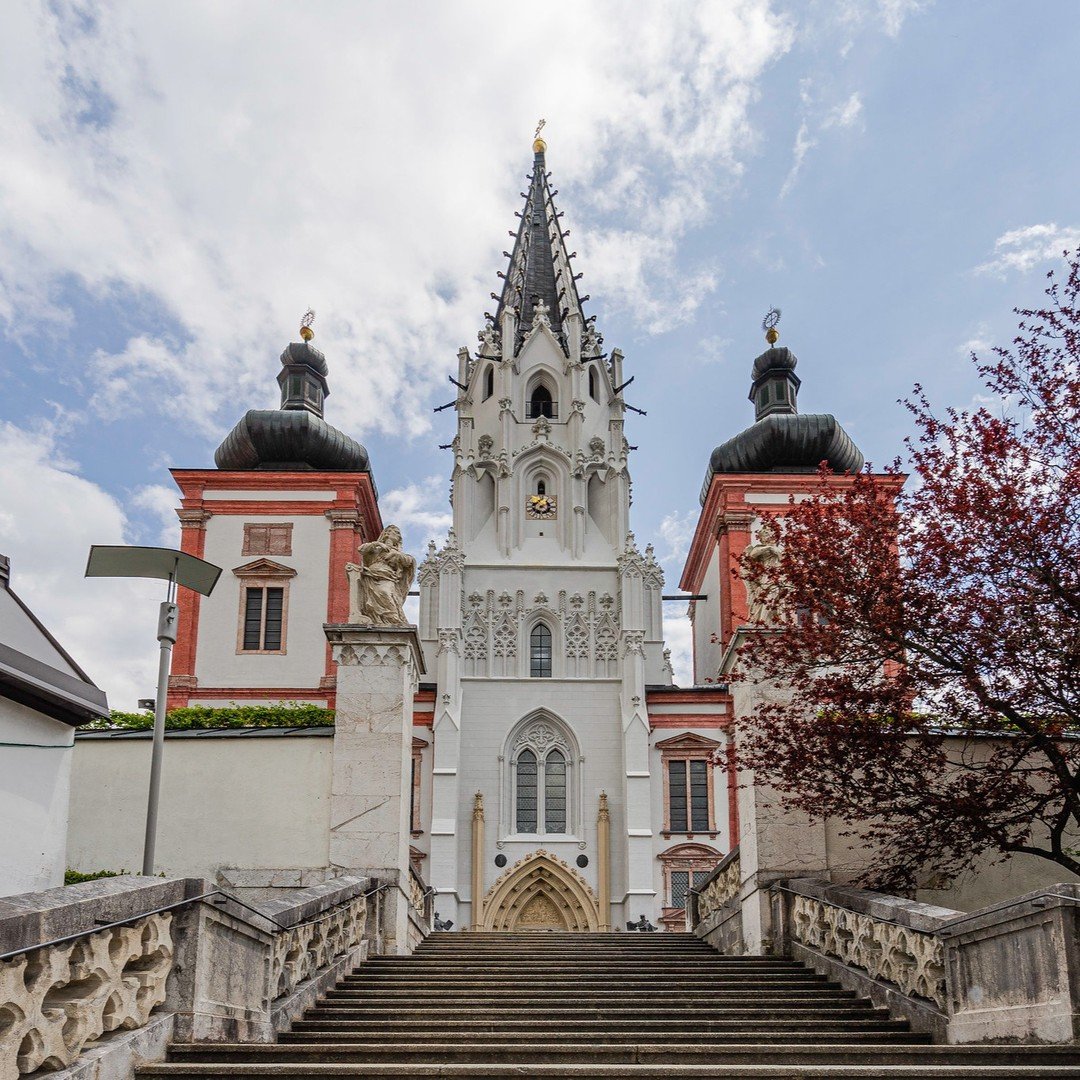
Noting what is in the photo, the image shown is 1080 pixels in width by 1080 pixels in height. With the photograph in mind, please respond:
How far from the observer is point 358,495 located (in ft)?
A: 120

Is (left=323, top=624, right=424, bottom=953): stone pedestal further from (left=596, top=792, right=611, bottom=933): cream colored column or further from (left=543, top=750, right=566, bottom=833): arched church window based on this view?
(left=543, top=750, right=566, bottom=833): arched church window

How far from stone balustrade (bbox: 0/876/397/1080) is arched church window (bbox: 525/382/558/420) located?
31.9 m

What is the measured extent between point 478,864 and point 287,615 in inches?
354

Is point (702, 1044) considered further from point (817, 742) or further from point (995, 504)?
point (995, 504)

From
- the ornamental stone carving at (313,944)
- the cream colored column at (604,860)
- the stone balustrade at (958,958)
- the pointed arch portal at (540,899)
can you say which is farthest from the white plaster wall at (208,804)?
the cream colored column at (604,860)

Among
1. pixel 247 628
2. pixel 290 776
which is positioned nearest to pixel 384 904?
pixel 290 776

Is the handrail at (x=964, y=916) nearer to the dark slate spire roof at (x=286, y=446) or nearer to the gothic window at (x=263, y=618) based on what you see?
the gothic window at (x=263, y=618)

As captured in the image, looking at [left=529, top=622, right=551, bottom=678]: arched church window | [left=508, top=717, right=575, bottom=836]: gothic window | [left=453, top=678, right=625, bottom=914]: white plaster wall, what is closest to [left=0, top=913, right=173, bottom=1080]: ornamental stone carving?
[left=453, top=678, right=625, bottom=914]: white plaster wall

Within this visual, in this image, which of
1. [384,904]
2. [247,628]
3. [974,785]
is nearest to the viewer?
[974,785]

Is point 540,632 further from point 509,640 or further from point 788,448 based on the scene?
point 788,448

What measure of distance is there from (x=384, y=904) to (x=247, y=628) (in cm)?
2400

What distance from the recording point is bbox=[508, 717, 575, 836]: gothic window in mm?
32969

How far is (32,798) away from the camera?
11.1 metres

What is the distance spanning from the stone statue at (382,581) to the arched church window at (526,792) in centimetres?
2114
